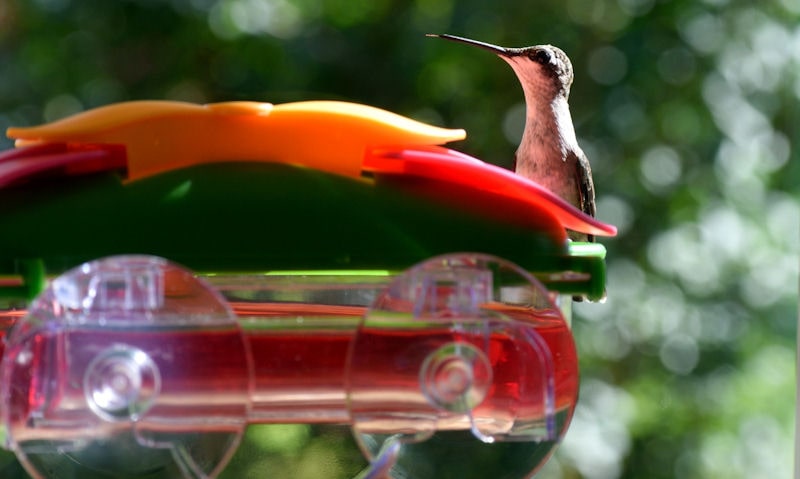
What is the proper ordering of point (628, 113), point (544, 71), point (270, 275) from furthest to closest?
point (628, 113), point (544, 71), point (270, 275)

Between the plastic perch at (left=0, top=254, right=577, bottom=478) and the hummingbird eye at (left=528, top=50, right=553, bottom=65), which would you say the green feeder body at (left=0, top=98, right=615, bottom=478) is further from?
the hummingbird eye at (left=528, top=50, right=553, bottom=65)

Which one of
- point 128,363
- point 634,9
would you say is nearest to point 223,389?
point 128,363

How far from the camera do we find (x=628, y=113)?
2346 mm

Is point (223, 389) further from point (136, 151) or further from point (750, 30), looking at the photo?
point (750, 30)

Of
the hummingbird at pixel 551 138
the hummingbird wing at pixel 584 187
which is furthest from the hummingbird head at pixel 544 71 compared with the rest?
the hummingbird wing at pixel 584 187

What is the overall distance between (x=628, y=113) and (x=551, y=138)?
1.21 metres

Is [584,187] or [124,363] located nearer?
[124,363]

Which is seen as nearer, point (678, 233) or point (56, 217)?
point (56, 217)

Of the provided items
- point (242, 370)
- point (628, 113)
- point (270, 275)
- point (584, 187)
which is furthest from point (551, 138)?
point (628, 113)

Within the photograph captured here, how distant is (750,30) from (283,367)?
73.4 inches

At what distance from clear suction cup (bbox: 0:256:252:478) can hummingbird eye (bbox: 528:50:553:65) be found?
671 millimetres

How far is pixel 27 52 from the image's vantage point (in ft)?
7.64

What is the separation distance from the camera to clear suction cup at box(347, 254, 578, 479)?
757 millimetres

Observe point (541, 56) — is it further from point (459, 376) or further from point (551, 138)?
point (459, 376)
